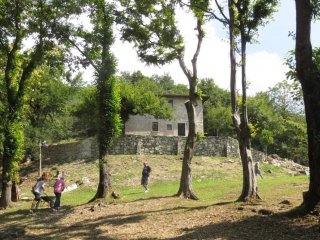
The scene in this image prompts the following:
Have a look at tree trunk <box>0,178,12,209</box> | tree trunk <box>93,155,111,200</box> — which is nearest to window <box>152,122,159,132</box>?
tree trunk <box>0,178,12,209</box>

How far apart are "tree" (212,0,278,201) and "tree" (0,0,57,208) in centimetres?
1011

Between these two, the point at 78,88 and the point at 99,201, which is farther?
the point at 78,88

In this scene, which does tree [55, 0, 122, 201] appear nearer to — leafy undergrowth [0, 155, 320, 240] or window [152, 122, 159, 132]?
leafy undergrowth [0, 155, 320, 240]

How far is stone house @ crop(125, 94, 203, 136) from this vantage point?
5444 cm

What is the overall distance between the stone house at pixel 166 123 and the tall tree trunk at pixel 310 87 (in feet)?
138

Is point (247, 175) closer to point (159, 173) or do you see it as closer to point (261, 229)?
point (261, 229)

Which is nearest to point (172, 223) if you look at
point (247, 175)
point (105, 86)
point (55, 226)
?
point (247, 175)

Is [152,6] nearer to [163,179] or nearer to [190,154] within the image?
[190,154]

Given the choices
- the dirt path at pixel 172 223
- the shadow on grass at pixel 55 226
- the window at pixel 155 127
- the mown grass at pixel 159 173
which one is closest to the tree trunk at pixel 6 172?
the shadow on grass at pixel 55 226

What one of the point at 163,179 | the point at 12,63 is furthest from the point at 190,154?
the point at 163,179

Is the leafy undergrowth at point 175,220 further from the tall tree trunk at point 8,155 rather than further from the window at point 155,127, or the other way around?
the window at point 155,127

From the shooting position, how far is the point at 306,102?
37.6 feet

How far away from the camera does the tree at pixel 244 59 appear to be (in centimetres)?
1602

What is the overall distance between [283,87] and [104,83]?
60478 millimetres
